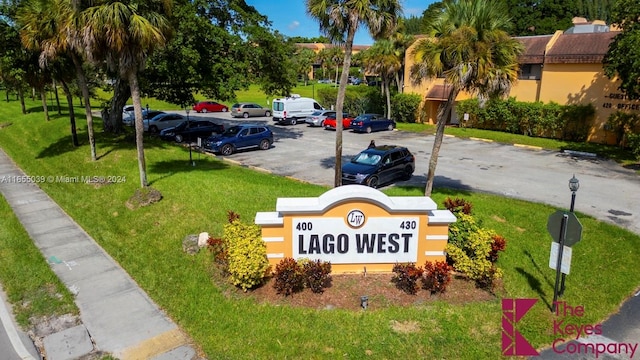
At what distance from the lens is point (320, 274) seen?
8.88m

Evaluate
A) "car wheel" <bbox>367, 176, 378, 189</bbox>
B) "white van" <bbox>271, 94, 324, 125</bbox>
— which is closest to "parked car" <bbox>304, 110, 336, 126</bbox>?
"white van" <bbox>271, 94, 324, 125</bbox>

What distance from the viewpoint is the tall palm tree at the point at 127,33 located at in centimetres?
1270

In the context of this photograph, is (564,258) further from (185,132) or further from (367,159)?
(185,132)

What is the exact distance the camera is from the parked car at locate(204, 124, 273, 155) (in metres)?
23.6

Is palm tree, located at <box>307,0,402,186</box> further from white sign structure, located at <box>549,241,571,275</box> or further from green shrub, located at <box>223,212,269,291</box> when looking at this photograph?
white sign structure, located at <box>549,241,571,275</box>

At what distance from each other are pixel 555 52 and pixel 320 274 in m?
27.4

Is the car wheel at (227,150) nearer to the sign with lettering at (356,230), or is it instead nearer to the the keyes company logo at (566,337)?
the sign with lettering at (356,230)

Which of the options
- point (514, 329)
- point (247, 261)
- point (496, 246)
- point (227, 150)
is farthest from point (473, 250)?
point (227, 150)

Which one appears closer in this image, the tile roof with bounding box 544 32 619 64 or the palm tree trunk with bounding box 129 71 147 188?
the palm tree trunk with bounding box 129 71 147 188

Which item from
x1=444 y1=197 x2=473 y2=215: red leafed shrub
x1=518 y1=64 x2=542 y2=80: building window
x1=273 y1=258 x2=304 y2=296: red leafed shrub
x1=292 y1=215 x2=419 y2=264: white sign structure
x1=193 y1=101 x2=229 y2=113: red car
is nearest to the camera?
x1=273 y1=258 x2=304 y2=296: red leafed shrub

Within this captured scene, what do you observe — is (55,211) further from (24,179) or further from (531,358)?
(531,358)

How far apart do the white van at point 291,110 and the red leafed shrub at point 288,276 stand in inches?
1136

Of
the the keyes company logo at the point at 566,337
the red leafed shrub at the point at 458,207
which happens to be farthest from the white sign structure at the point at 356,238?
the the keyes company logo at the point at 566,337

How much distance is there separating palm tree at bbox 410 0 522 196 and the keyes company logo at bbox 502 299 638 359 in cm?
603
